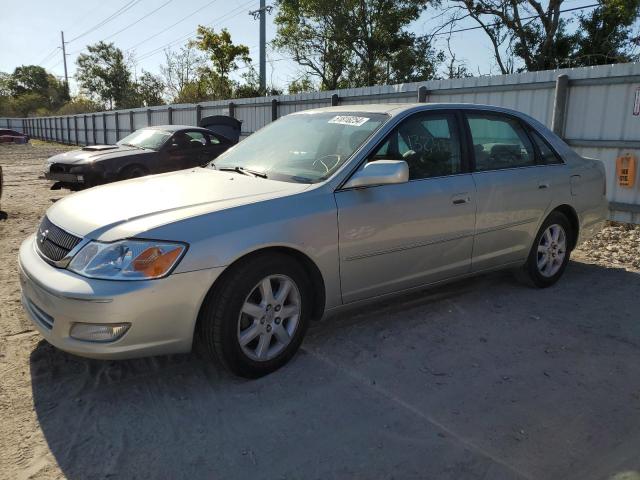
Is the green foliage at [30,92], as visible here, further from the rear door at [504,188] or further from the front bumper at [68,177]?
the rear door at [504,188]

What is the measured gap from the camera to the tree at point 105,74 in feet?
217

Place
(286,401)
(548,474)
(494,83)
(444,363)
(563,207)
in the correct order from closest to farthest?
(548,474) → (286,401) → (444,363) → (563,207) → (494,83)

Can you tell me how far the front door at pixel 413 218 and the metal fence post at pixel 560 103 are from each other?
4560 millimetres

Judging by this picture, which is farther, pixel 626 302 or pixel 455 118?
pixel 626 302

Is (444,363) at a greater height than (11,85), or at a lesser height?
lesser

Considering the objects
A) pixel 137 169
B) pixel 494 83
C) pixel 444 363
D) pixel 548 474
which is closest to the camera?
pixel 548 474

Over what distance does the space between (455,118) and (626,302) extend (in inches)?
86.8

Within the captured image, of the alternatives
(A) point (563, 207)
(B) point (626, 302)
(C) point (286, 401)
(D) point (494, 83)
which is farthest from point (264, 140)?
(D) point (494, 83)

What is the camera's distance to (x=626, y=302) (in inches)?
180

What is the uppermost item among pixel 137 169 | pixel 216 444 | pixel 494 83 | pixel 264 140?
pixel 494 83

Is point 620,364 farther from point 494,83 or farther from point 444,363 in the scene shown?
point 494,83

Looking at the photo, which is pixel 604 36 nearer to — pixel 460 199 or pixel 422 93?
pixel 422 93

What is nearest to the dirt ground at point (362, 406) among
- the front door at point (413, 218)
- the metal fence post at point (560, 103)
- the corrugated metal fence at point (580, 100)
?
the front door at point (413, 218)

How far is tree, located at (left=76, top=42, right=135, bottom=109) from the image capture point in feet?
217
